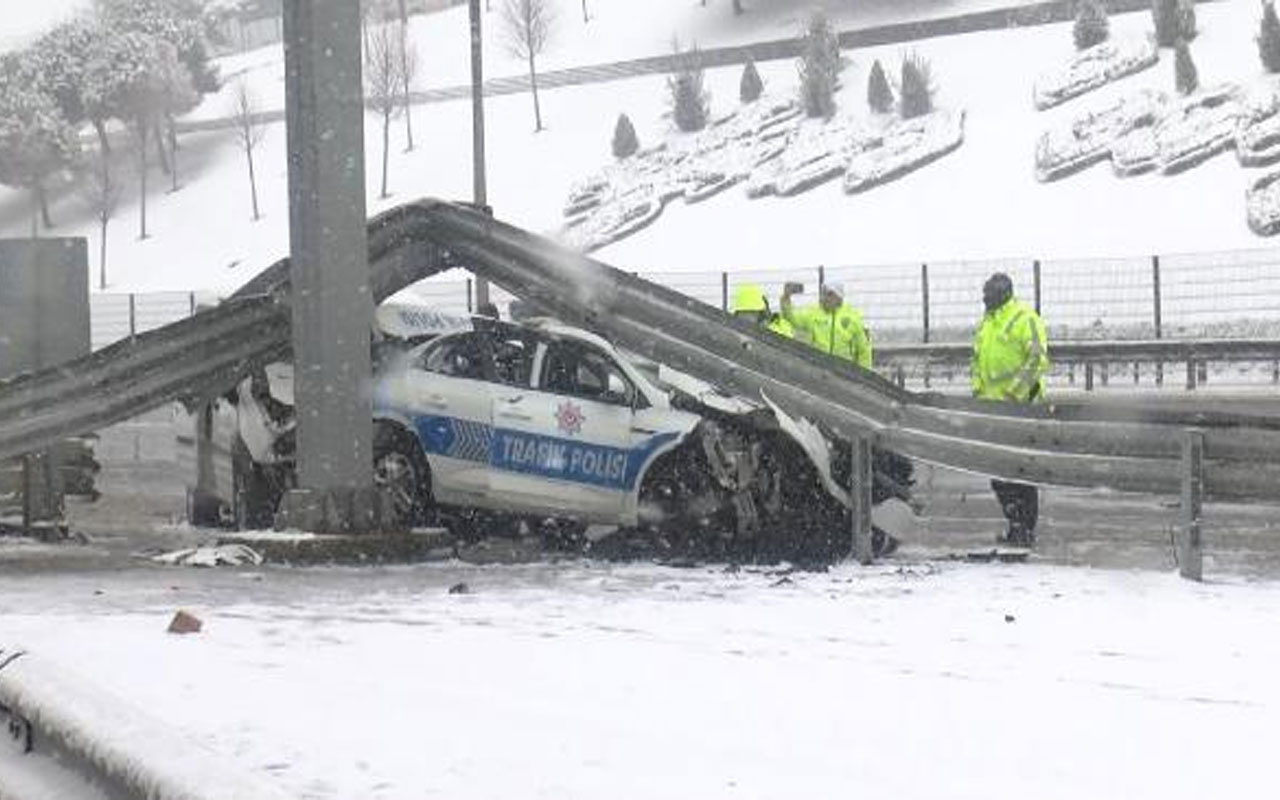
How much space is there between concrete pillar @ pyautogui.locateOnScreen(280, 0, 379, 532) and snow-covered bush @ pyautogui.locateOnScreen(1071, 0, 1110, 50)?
45.2m

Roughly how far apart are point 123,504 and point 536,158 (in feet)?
146

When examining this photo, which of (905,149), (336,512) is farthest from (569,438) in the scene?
(905,149)

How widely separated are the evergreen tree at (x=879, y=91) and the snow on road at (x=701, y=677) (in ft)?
150

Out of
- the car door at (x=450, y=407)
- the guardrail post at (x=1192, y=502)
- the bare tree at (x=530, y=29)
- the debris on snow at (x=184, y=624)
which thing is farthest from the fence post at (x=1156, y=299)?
the bare tree at (x=530, y=29)

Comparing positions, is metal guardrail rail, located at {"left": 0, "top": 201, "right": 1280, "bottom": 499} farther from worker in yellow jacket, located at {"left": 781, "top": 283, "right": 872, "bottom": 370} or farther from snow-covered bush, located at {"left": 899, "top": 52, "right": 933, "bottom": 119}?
snow-covered bush, located at {"left": 899, "top": 52, "right": 933, "bottom": 119}

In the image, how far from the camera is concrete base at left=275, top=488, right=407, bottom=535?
12.0 metres

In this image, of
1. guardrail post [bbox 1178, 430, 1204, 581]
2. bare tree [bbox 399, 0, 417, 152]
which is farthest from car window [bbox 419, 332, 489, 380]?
bare tree [bbox 399, 0, 417, 152]

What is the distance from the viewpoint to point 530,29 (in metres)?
65.1

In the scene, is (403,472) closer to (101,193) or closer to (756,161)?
(101,193)

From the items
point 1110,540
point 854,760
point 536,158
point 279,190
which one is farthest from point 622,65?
point 854,760

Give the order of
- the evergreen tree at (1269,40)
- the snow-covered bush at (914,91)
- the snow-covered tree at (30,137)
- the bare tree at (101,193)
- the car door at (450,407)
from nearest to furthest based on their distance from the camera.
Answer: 1. the car door at (450,407)
2. the snow-covered tree at (30,137)
3. the bare tree at (101,193)
4. the evergreen tree at (1269,40)
5. the snow-covered bush at (914,91)

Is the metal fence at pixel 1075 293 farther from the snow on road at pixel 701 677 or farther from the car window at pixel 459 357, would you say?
the snow on road at pixel 701 677

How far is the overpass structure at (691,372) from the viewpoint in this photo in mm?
10500

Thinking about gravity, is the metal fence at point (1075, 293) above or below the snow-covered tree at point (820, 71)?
below
